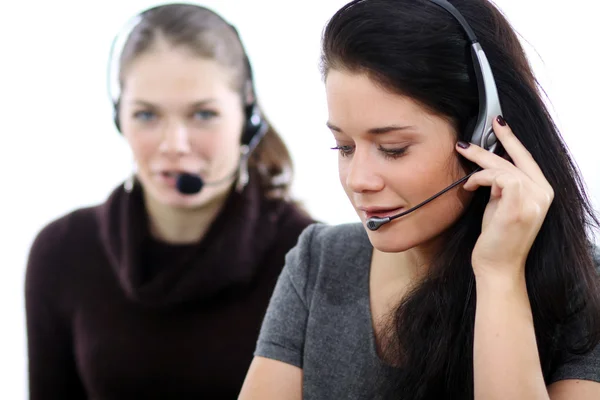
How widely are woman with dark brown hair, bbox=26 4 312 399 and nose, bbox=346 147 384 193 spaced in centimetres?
63

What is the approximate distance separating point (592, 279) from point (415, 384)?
0.27 meters

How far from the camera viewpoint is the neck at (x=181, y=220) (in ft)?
5.54

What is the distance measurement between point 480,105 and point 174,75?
2.45 ft

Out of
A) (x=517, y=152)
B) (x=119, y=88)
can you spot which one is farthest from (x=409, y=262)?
(x=119, y=88)

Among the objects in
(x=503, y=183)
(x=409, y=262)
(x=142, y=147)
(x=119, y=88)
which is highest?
(x=119, y=88)

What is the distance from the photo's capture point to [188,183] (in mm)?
1567

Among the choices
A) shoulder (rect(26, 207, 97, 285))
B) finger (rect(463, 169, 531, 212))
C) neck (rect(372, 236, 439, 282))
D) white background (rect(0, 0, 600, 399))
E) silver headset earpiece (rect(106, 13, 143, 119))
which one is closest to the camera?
finger (rect(463, 169, 531, 212))

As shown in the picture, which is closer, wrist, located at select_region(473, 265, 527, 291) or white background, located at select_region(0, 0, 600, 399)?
wrist, located at select_region(473, 265, 527, 291)

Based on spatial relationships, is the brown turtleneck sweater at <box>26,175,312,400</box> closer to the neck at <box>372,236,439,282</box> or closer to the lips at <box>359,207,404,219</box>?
the neck at <box>372,236,439,282</box>

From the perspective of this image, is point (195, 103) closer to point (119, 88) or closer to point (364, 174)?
point (119, 88)

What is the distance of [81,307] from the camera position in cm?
170

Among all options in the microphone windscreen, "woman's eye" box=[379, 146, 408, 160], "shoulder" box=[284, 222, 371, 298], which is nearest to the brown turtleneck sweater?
the microphone windscreen

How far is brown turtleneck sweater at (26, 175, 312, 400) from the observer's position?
1.60 m

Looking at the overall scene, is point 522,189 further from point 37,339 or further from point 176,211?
point 37,339
